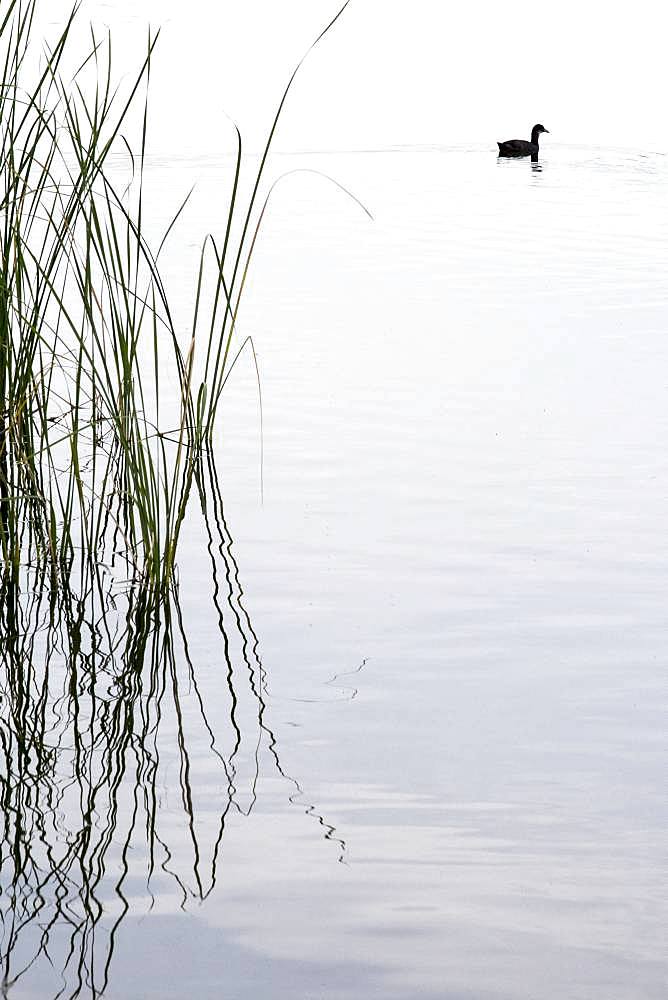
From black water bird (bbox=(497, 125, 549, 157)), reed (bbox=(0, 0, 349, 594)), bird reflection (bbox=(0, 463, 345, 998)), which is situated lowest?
bird reflection (bbox=(0, 463, 345, 998))

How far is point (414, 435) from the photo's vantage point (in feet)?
18.1

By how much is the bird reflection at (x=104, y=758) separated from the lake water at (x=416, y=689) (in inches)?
0.4

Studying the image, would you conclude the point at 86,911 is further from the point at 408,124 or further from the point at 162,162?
the point at 408,124

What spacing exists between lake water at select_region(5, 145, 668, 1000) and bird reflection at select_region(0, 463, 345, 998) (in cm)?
1

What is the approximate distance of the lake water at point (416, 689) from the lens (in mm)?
2520

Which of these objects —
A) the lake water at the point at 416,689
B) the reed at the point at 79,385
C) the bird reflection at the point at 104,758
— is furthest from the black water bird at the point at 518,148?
the bird reflection at the point at 104,758

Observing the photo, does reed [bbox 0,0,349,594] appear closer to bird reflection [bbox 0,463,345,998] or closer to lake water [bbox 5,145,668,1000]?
bird reflection [bbox 0,463,345,998]

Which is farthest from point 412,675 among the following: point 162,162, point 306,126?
point 306,126

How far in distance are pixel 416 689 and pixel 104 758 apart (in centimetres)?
73

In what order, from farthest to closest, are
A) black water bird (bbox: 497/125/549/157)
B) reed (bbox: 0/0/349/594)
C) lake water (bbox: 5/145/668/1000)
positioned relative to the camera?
black water bird (bbox: 497/125/549/157)
reed (bbox: 0/0/349/594)
lake water (bbox: 5/145/668/1000)

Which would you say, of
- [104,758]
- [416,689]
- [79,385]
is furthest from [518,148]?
[104,758]

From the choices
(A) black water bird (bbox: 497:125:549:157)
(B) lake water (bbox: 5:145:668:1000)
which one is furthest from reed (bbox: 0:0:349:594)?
(A) black water bird (bbox: 497:125:549:157)

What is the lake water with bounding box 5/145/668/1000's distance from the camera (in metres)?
2.52

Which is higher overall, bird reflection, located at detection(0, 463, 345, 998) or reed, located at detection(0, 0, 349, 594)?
reed, located at detection(0, 0, 349, 594)
